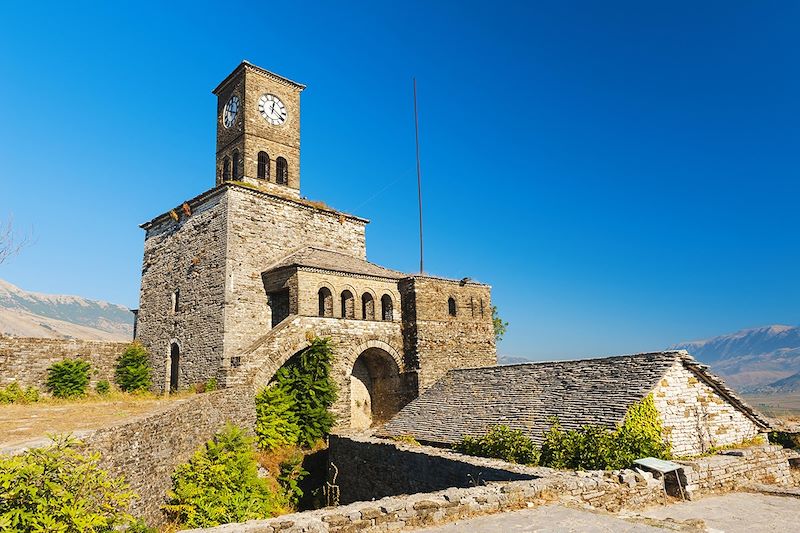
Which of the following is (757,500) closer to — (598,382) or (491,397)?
(598,382)

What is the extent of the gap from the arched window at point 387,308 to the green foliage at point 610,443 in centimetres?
1354

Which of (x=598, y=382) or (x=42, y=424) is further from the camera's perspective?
(x=598, y=382)

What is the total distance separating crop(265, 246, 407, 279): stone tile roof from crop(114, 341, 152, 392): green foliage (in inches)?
364

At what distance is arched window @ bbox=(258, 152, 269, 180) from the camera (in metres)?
30.9

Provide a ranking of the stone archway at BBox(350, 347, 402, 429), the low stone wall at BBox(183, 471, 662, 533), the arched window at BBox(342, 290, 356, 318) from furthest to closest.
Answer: the stone archway at BBox(350, 347, 402, 429), the arched window at BBox(342, 290, 356, 318), the low stone wall at BBox(183, 471, 662, 533)

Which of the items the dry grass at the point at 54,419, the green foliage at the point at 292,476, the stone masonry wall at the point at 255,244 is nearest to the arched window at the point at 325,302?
the stone masonry wall at the point at 255,244

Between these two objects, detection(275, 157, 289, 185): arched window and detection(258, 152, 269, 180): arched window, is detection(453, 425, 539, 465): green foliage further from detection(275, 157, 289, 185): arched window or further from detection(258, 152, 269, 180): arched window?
detection(258, 152, 269, 180): arched window

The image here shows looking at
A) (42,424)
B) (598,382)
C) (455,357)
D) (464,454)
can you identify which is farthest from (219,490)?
(455,357)

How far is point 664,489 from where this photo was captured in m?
11.5

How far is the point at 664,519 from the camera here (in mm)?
9477

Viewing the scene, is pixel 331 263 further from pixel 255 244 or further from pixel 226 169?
pixel 226 169

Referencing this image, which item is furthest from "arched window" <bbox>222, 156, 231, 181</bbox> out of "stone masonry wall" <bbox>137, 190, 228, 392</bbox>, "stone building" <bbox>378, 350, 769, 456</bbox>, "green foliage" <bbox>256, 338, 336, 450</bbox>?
"stone building" <bbox>378, 350, 769, 456</bbox>

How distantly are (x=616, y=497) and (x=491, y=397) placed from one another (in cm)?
1036

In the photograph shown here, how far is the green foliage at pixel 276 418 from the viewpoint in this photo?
21125 millimetres
